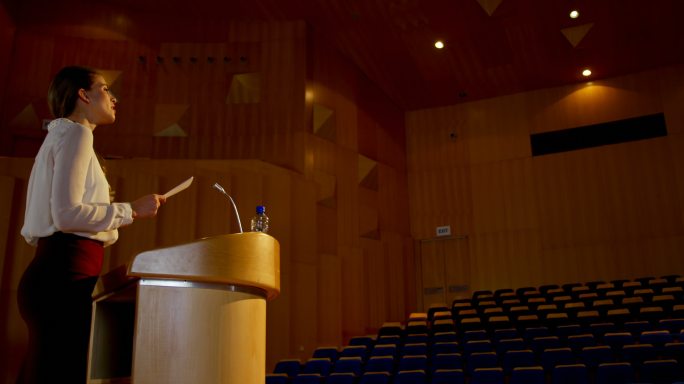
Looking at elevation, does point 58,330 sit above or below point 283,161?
below

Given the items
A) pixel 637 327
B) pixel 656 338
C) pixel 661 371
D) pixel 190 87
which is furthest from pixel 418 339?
pixel 190 87

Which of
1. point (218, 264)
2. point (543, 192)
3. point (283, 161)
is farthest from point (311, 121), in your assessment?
point (218, 264)

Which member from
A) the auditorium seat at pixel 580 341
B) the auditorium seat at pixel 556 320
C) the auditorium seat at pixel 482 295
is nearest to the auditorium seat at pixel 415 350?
the auditorium seat at pixel 580 341

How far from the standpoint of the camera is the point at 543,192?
11.1m

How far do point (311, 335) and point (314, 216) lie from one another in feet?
5.21

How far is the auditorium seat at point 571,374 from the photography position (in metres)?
4.94

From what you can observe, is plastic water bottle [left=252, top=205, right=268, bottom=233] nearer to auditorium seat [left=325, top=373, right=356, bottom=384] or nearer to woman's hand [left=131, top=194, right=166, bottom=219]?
woman's hand [left=131, top=194, right=166, bottom=219]

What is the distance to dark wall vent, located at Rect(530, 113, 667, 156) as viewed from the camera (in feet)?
35.1

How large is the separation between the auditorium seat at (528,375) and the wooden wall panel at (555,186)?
5927 mm

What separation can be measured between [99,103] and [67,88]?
8cm

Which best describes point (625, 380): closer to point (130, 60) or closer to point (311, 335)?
point (311, 335)

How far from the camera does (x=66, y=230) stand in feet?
4.21

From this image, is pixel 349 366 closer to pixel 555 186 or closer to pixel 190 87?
pixel 190 87

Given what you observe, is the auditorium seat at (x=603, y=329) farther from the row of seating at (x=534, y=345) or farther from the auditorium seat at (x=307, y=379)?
the auditorium seat at (x=307, y=379)
